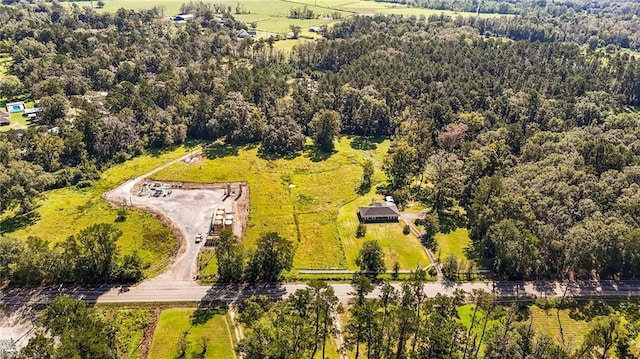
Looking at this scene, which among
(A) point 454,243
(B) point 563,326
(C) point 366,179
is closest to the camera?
(B) point 563,326

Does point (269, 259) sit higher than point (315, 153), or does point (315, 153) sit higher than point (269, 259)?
point (269, 259)

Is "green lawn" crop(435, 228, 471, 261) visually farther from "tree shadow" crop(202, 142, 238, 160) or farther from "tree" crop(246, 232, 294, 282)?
"tree shadow" crop(202, 142, 238, 160)

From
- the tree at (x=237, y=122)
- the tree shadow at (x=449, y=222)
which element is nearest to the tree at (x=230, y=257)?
the tree shadow at (x=449, y=222)

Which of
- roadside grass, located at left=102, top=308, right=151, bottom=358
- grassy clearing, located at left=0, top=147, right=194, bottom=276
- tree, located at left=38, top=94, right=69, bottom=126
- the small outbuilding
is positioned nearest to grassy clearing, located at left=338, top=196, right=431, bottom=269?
the small outbuilding

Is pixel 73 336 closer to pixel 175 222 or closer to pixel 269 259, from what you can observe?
pixel 269 259

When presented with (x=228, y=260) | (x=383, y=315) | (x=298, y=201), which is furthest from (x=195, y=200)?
(x=383, y=315)

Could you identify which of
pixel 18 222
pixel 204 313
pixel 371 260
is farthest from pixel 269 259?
pixel 18 222

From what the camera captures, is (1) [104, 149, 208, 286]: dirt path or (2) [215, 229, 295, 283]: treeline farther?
(1) [104, 149, 208, 286]: dirt path
